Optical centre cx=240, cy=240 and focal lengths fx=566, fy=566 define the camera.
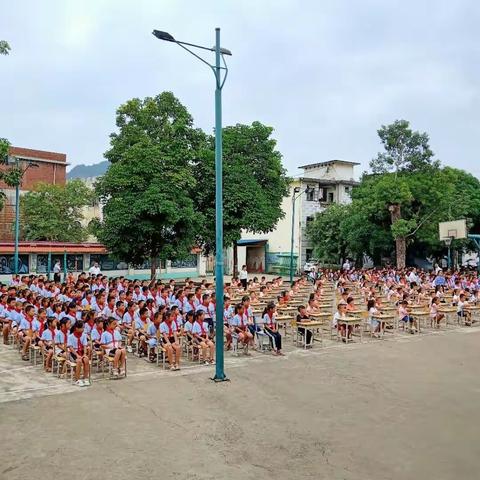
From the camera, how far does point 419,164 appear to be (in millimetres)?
36562

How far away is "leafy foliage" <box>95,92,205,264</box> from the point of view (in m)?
25.3

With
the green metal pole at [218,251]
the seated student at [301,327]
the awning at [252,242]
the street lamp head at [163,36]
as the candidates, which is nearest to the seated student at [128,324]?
the green metal pole at [218,251]

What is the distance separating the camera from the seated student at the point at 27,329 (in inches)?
511

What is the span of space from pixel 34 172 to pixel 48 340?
42.7 metres

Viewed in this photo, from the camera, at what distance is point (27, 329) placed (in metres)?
13.4

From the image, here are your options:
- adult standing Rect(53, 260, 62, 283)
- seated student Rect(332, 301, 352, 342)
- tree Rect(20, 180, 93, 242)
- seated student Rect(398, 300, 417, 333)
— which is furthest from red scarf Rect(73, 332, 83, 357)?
tree Rect(20, 180, 93, 242)

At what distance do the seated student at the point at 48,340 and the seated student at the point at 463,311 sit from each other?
13836mm

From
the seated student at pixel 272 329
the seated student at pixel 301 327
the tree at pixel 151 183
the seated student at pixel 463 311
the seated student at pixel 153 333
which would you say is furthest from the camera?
the tree at pixel 151 183

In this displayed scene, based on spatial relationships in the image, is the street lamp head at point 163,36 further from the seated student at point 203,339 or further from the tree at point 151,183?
the tree at point 151,183

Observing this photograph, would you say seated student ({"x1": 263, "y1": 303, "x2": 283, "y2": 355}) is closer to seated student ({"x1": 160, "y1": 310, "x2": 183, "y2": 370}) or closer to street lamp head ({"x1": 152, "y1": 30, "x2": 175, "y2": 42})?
seated student ({"x1": 160, "y1": 310, "x2": 183, "y2": 370})

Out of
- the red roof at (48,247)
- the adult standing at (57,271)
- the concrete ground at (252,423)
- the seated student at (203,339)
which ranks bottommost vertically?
the concrete ground at (252,423)

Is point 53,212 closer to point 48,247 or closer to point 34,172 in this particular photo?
point 48,247

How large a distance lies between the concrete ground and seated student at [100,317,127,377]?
0.45m

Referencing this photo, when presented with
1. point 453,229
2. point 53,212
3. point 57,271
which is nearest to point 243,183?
point 57,271
